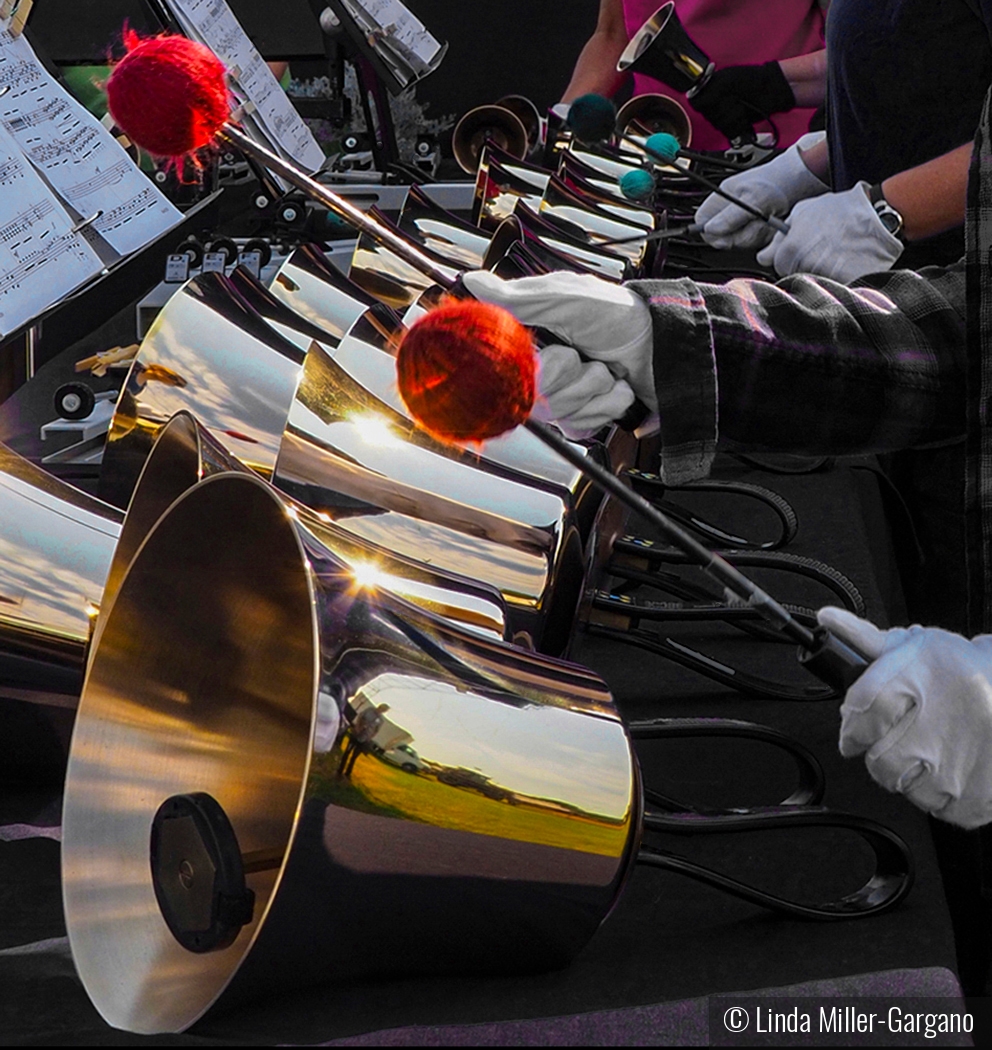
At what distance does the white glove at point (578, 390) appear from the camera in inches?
24.7

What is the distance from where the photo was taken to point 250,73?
5.95ft

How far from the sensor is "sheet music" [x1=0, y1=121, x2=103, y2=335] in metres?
1.15

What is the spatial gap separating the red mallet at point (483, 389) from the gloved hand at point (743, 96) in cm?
189

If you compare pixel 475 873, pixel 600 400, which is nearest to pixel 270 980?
pixel 475 873

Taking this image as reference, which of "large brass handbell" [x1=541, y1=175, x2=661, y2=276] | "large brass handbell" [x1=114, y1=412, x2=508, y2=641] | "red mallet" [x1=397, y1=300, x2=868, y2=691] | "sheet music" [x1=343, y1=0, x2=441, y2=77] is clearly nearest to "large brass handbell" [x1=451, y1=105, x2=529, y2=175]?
"sheet music" [x1=343, y1=0, x2=441, y2=77]

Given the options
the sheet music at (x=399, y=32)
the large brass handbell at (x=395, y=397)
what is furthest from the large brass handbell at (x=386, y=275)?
the sheet music at (x=399, y=32)

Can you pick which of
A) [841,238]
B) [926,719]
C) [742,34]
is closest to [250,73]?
[841,238]

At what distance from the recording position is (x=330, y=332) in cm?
92

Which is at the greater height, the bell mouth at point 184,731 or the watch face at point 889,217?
the bell mouth at point 184,731

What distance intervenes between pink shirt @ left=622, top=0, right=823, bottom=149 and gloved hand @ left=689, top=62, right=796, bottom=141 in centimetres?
23

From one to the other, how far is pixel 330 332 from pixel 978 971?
0.60 metres

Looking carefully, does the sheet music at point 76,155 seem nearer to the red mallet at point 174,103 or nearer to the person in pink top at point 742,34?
the red mallet at point 174,103

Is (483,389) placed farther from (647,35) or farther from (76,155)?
(647,35)

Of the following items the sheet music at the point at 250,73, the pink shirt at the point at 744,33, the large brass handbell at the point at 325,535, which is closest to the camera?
the large brass handbell at the point at 325,535
